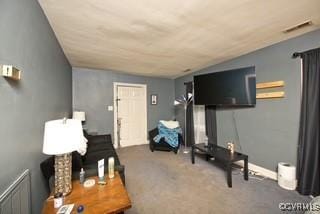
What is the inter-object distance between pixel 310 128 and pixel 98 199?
2839 mm

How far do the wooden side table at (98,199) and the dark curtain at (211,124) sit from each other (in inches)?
116

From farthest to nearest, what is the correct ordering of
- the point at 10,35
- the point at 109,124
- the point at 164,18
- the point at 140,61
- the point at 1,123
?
the point at 109,124 → the point at 140,61 → the point at 164,18 → the point at 10,35 → the point at 1,123

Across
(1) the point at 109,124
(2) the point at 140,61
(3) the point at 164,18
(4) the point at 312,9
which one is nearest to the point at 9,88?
(3) the point at 164,18

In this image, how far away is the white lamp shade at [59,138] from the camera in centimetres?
115

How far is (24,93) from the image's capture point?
1285 mm

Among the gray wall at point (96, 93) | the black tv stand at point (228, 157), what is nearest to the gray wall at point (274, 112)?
the black tv stand at point (228, 157)

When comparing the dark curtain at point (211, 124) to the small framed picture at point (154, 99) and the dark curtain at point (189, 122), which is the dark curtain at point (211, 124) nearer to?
the dark curtain at point (189, 122)

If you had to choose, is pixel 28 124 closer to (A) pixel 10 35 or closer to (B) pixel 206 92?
(A) pixel 10 35

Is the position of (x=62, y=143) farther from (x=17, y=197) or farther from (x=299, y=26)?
(x=299, y=26)

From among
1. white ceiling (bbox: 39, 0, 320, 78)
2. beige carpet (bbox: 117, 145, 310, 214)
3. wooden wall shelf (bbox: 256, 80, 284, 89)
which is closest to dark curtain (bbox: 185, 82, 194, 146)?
beige carpet (bbox: 117, 145, 310, 214)

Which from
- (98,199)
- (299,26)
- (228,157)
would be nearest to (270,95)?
(299,26)

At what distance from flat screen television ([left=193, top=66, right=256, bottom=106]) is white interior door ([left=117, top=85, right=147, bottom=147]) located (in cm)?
204

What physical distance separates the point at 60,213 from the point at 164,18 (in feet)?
6.92

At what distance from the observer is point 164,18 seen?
6.05ft
